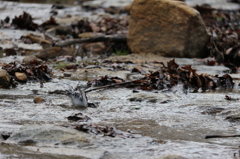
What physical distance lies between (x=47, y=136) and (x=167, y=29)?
213 inches

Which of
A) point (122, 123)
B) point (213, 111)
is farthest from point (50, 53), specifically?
point (122, 123)

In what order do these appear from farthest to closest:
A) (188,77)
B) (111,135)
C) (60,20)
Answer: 1. (60,20)
2. (188,77)
3. (111,135)

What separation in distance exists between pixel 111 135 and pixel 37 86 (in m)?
2.10

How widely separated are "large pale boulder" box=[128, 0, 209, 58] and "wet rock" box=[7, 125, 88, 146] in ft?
16.9

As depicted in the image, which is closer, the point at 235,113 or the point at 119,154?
the point at 119,154

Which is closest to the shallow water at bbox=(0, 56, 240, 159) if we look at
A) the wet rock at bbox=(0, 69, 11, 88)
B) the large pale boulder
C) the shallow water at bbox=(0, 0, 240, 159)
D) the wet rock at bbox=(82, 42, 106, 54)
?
the shallow water at bbox=(0, 0, 240, 159)

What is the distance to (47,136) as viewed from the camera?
2811mm

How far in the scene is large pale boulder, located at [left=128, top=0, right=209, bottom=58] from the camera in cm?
773

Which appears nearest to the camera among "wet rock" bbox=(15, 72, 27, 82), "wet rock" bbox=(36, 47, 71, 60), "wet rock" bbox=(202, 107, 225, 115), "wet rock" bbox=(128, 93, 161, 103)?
"wet rock" bbox=(202, 107, 225, 115)

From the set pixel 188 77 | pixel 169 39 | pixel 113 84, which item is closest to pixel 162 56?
pixel 169 39

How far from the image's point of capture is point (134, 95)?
175 inches

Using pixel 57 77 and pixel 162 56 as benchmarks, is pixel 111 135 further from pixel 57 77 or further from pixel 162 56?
pixel 162 56

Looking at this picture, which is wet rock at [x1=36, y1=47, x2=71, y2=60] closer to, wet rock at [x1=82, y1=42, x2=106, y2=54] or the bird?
wet rock at [x1=82, y1=42, x2=106, y2=54]

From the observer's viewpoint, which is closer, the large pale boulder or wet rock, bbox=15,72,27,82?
wet rock, bbox=15,72,27,82
